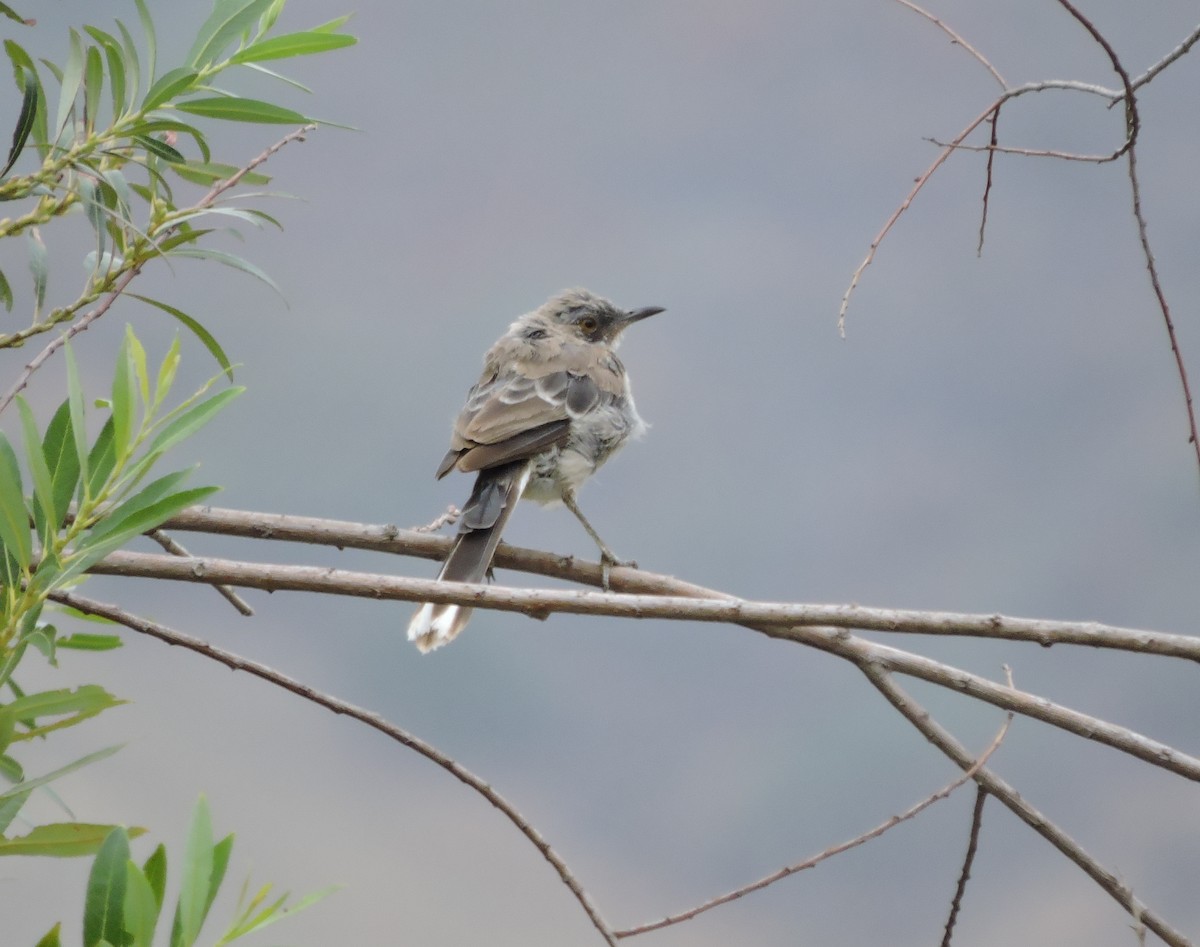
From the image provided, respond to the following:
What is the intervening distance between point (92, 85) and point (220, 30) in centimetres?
27

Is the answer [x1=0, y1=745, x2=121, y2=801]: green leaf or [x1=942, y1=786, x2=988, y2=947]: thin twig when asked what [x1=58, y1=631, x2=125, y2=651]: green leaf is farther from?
[x1=942, y1=786, x2=988, y2=947]: thin twig

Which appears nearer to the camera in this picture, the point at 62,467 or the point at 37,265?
the point at 62,467

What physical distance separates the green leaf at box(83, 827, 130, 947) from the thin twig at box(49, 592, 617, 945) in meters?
0.73

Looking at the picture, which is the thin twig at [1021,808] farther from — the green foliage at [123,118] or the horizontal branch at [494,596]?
the green foliage at [123,118]

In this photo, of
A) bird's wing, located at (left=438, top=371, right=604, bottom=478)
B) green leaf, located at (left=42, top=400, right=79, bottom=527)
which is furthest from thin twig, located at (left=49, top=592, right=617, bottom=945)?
bird's wing, located at (left=438, top=371, right=604, bottom=478)

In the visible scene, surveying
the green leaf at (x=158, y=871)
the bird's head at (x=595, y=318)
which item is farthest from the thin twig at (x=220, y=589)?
the bird's head at (x=595, y=318)

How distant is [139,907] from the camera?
4.57 ft

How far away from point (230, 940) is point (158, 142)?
1.44 m

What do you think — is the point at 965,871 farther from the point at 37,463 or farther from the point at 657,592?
the point at 37,463

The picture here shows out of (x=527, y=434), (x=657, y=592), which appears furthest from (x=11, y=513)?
(x=527, y=434)

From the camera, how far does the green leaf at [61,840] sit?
1.64 m

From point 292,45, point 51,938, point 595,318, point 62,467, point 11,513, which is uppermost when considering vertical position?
point 595,318

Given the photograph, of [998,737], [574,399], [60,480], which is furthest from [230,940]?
[574,399]

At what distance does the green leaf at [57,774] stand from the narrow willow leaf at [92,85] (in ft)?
3.95
